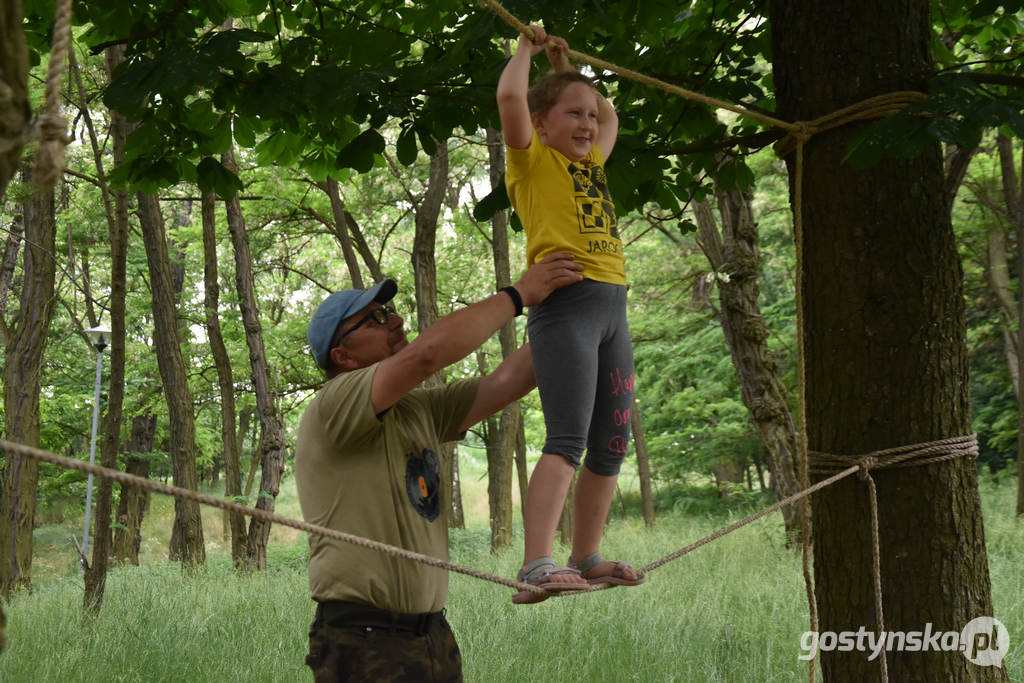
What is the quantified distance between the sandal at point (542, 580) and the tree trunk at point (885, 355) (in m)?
0.96

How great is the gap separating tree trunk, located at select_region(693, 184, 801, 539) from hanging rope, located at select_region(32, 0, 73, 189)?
7.14m

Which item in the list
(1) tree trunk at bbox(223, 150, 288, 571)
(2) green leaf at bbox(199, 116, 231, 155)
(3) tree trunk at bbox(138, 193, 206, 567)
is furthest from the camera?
(1) tree trunk at bbox(223, 150, 288, 571)

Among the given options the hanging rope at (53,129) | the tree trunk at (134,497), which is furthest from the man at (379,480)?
the tree trunk at (134,497)

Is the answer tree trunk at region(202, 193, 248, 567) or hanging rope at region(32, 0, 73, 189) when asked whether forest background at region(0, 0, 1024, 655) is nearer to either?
tree trunk at region(202, 193, 248, 567)

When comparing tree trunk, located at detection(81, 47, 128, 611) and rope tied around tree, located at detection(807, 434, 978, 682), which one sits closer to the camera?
rope tied around tree, located at detection(807, 434, 978, 682)

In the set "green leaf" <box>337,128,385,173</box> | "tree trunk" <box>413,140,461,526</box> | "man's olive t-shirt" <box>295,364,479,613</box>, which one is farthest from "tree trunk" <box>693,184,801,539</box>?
"man's olive t-shirt" <box>295,364,479,613</box>

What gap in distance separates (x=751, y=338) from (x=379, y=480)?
6.13 meters

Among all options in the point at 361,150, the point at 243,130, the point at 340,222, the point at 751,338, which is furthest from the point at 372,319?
the point at 340,222

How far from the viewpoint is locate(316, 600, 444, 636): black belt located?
205 cm

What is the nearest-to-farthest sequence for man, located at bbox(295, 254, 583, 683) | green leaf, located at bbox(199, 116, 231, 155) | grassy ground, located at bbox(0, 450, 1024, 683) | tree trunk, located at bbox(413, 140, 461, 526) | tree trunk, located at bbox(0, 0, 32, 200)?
tree trunk, located at bbox(0, 0, 32, 200)
man, located at bbox(295, 254, 583, 683)
green leaf, located at bbox(199, 116, 231, 155)
grassy ground, located at bbox(0, 450, 1024, 683)
tree trunk, located at bbox(413, 140, 461, 526)

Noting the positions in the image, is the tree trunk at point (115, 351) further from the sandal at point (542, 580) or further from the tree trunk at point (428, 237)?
the sandal at point (542, 580)

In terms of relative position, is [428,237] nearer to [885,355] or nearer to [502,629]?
[502,629]

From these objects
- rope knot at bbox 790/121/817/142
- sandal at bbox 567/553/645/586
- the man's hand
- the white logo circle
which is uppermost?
rope knot at bbox 790/121/817/142

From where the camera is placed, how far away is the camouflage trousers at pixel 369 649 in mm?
2033
